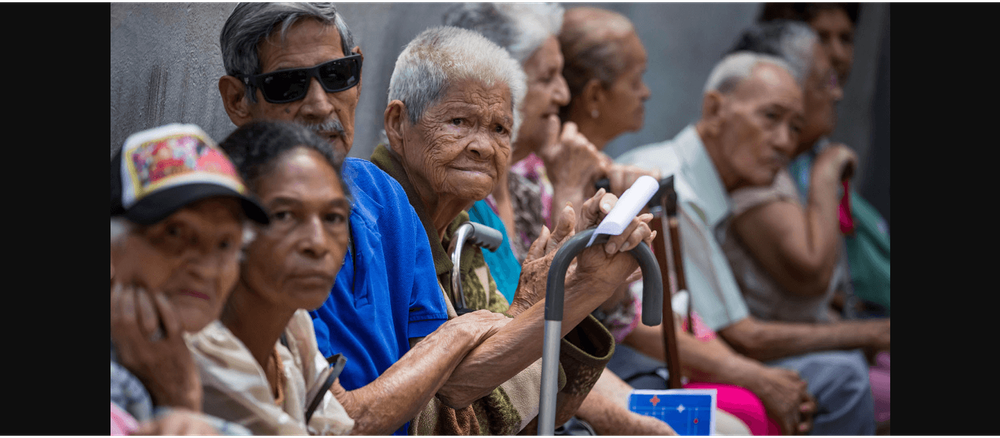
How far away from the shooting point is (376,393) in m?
1.24

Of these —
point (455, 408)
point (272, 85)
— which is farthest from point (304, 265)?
point (455, 408)

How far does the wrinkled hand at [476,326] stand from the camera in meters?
1.44

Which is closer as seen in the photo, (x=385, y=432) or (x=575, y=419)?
(x=385, y=432)

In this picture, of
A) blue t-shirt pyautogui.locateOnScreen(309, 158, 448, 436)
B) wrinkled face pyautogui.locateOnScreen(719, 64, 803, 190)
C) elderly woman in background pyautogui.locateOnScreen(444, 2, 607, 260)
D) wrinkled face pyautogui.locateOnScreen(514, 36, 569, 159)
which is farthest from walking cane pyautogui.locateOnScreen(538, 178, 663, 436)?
wrinkled face pyautogui.locateOnScreen(719, 64, 803, 190)

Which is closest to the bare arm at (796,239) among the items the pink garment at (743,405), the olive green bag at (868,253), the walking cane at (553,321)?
the olive green bag at (868,253)

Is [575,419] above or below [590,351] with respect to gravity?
below

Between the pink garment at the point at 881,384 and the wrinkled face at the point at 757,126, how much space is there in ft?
3.40

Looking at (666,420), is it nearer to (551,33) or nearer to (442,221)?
(442,221)

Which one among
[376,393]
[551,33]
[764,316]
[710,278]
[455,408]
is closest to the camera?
[376,393]

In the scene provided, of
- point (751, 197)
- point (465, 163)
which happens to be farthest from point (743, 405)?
point (465, 163)

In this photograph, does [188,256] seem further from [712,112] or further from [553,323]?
[712,112]

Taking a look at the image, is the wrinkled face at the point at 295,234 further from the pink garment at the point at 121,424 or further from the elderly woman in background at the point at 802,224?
the elderly woman in background at the point at 802,224

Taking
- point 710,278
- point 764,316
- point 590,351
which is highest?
point 590,351

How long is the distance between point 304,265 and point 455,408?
0.59 m
